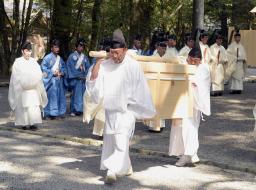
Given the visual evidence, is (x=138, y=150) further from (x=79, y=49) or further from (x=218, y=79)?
(x=218, y=79)

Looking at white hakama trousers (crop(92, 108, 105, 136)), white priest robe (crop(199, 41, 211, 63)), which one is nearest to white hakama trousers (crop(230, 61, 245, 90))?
white priest robe (crop(199, 41, 211, 63))

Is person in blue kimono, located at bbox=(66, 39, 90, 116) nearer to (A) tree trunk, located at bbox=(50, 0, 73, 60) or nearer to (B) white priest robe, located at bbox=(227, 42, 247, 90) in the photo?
(B) white priest robe, located at bbox=(227, 42, 247, 90)

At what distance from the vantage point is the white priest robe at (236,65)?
1753cm

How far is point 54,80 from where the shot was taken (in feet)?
43.3

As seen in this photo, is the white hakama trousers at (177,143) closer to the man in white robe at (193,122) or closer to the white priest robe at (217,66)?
the man in white robe at (193,122)

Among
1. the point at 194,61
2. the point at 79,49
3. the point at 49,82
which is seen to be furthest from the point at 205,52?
the point at 194,61

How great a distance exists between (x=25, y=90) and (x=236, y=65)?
336 inches

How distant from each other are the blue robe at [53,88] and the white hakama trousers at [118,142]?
19.3ft

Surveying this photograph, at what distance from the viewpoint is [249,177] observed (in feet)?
25.0

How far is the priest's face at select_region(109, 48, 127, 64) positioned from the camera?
7.18m

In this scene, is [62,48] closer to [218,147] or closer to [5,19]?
[5,19]

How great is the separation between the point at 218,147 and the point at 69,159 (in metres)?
2.68

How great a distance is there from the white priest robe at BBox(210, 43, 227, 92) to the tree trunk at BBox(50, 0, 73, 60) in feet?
25.1

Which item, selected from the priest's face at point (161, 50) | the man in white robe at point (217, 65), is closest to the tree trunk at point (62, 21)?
the man in white robe at point (217, 65)
